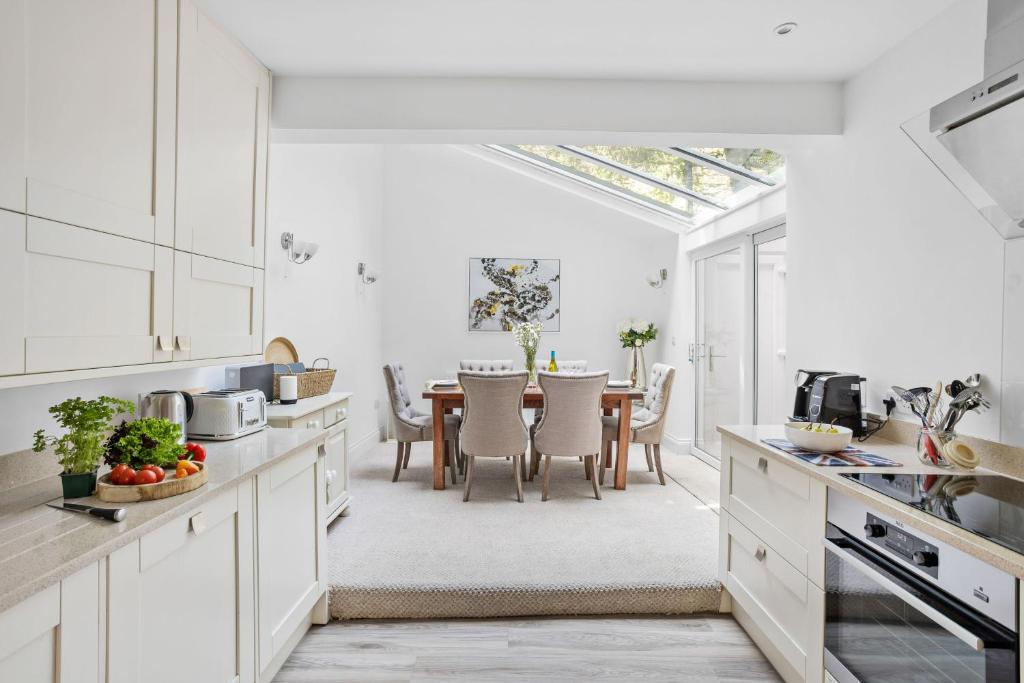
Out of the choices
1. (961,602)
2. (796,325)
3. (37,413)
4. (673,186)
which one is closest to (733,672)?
(961,602)

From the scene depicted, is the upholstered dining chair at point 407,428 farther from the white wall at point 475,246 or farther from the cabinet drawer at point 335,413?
the white wall at point 475,246

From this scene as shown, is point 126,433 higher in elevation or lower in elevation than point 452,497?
higher

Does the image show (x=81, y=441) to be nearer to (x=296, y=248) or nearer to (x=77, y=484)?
(x=77, y=484)

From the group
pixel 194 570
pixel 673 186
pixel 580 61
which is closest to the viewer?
pixel 194 570

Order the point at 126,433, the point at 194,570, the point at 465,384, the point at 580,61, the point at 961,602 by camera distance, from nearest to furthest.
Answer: the point at 961,602
the point at 194,570
the point at 126,433
the point at 580,61
the point at 465,384

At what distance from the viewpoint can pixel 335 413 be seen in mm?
3348

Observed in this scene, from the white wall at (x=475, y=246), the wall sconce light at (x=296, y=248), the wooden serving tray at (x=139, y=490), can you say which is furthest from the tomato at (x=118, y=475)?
the white wall at (x=475, y=246)

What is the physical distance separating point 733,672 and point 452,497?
2219 mm

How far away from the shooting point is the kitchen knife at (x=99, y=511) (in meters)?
1.28

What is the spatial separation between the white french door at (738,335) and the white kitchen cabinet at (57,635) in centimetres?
362

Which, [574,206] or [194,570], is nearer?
[194,570]

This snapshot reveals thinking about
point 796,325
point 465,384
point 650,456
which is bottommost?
point 650,456

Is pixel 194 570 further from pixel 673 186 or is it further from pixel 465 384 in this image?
pixel 673 186

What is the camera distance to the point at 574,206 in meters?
6.27
